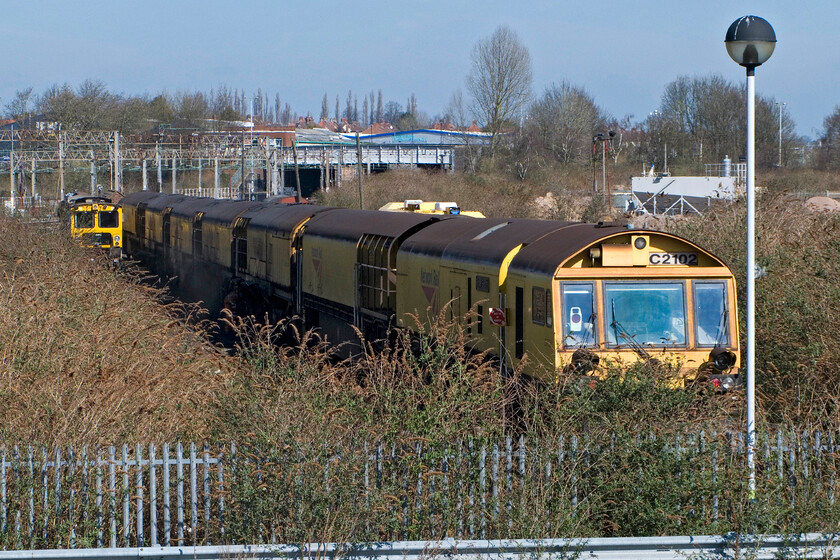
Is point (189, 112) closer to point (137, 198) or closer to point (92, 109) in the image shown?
point (92, 109)

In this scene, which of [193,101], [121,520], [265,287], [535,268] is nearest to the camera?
[121,520]

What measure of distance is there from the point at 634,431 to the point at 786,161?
79437 mm

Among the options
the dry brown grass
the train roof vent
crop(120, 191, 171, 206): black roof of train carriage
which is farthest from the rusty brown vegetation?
crop(120, 191, 171, 206): black roof of train carriage

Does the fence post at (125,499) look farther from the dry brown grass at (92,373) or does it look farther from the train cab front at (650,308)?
the train cab front at (650,308)

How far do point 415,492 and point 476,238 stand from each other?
19.8 ft

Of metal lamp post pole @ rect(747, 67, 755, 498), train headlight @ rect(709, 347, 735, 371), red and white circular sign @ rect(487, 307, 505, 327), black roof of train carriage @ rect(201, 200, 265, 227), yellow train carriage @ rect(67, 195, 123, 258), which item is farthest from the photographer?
yellow train carriage @ rect(67, 195, 123, 258)

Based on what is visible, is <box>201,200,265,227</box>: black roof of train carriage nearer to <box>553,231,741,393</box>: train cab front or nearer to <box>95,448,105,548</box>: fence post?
<box>553,231,741,393</box>: train cab front

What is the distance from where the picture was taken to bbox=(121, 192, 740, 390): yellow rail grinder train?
10.5 m

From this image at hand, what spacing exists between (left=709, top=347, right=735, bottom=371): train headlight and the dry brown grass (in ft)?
17.4

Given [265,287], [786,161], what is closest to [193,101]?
[786,161]

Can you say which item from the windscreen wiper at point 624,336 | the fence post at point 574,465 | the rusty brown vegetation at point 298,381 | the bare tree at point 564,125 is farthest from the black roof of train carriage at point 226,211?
the bare tree at point 564,125

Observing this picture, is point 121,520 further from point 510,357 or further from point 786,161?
point 786,161

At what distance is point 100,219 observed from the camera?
3944cm

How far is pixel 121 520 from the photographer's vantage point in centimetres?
783
